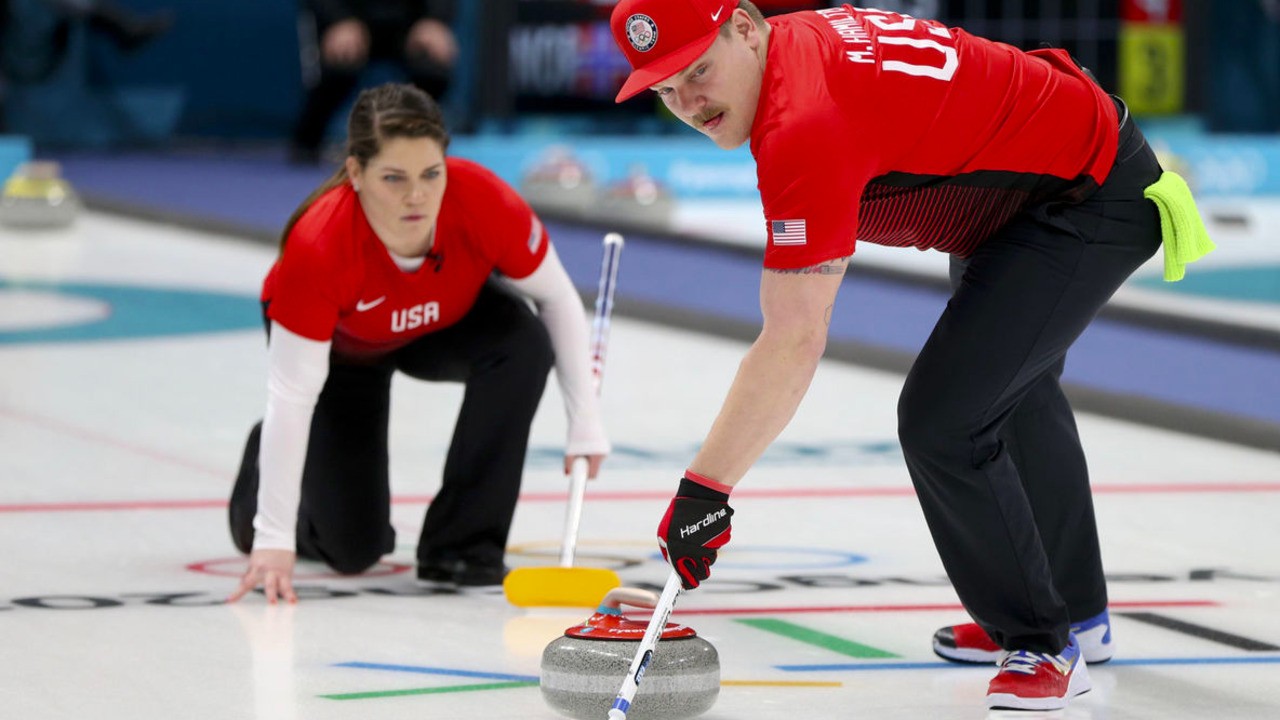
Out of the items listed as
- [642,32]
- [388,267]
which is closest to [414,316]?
[388,267]

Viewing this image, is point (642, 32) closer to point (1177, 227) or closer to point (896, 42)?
point (896, 42)

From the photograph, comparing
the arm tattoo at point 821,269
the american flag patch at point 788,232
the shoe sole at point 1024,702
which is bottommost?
the shoe sole at point 1024,702

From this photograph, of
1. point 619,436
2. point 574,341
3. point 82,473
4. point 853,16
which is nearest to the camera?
point 853,16

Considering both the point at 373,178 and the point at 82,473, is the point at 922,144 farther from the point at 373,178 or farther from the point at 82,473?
the point at 82,473

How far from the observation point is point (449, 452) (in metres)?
4.00

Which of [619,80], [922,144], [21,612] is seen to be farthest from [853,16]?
[619,80]

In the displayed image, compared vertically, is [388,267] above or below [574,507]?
above

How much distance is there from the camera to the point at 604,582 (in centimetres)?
369

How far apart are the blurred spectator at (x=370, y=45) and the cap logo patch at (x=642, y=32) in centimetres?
936

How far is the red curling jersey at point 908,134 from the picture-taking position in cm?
278

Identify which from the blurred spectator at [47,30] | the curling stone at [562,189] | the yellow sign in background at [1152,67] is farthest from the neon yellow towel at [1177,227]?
the blurred spectator at [47,30]

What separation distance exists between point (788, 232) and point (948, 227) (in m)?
0.49

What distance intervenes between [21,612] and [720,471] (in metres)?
1.45

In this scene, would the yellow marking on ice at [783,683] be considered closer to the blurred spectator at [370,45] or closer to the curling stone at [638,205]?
the curling stone at [638,205]
